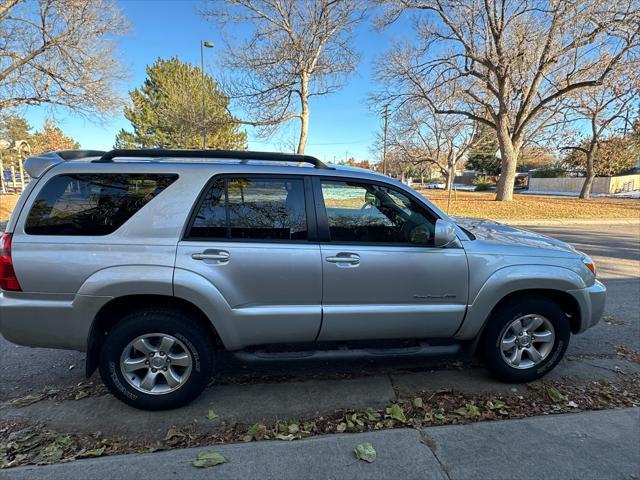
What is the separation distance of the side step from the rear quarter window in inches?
51.6

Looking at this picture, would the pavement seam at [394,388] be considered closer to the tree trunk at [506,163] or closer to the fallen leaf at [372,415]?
the fallen leaf at [372,415]

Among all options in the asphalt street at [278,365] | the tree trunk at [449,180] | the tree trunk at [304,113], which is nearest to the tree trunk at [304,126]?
the tree trunk at [304,113]

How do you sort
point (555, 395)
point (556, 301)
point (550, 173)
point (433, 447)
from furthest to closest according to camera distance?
point (550, 173) → point (556, 301) → point (555, 395) → point (433, 447)

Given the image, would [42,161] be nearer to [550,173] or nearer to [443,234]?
[443,234]

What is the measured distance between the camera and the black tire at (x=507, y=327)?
3066mm

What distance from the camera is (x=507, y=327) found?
3.07 meters

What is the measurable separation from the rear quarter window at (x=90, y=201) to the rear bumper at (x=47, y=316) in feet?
1.50

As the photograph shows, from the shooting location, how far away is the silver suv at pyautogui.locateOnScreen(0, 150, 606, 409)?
2.58 m

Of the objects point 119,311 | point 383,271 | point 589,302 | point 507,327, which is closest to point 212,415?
point 119,311

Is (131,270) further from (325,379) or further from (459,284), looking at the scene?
(459,284)

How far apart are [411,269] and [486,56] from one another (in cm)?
2034

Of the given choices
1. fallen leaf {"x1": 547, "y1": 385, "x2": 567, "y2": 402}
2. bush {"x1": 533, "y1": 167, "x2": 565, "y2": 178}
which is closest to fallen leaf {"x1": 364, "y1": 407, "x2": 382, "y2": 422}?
fallen leaf {"x1": 547, "y1": 385, "x2": 567, "y2": 402}

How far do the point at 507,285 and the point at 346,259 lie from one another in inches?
51.8

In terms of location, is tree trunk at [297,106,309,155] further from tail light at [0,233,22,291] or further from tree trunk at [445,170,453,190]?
tail light at [0,233,22,291]
